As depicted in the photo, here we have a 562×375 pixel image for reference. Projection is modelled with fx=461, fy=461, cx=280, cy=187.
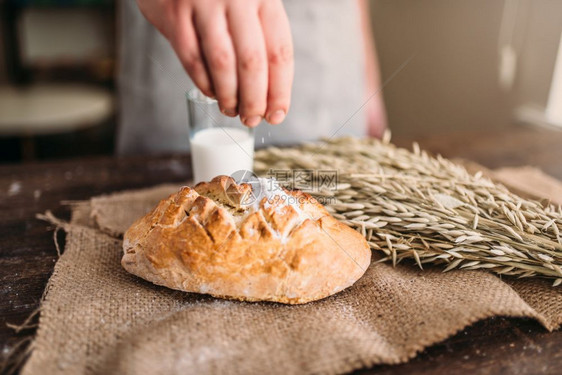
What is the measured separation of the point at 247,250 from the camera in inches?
30.6

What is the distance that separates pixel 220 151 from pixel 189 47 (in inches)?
13.8

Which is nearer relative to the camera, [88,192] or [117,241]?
[117,241]

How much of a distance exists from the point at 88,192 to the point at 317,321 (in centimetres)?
84

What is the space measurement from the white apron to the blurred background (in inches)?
50.7

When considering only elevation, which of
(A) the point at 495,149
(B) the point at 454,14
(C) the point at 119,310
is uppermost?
(B) the point at 454,14

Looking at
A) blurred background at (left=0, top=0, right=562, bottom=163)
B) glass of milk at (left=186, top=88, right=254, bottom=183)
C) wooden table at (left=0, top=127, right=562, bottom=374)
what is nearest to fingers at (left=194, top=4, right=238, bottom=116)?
glass of milk at (left=186, top=88, right=254, bottom=183)

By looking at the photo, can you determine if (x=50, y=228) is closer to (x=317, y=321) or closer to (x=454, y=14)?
(x=317, y=321)

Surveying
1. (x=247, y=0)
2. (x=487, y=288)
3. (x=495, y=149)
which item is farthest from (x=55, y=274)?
(x=495, y=149)

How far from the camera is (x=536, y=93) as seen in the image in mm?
2840

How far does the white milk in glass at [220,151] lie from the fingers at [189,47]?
0.30 meters

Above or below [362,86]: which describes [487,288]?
below

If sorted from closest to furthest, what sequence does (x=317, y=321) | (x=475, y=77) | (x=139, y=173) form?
1. (x=317, y=321)
2. (x=139, y=173)
3. (x=475, y=77)

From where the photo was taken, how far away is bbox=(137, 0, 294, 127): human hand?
762mm

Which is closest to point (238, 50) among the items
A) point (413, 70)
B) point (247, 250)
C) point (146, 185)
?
point (247, 250)
